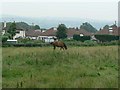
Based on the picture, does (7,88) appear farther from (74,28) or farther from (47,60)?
(74,28)

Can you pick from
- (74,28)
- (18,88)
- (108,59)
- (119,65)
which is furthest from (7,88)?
(74,28)

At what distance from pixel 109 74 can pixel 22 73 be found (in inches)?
123

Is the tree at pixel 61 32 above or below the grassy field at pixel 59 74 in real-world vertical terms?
above

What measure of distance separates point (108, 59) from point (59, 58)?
2536mm

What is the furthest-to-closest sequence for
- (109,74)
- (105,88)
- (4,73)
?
(109,74), (4,73), (105,88)

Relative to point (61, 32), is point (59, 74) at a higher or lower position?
lower

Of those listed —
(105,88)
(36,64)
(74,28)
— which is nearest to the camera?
(105,88)

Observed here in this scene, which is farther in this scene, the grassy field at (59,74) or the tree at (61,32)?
the tree at (61,32)

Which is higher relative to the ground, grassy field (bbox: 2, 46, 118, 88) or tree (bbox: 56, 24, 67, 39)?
tree (bbox: 56, 24, 67, 39)

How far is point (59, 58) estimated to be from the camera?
43.2 feet

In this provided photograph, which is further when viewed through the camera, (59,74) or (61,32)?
(61,32)

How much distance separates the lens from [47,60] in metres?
12.2

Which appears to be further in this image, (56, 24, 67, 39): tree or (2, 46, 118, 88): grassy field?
(56, 24, 67, 39): tree

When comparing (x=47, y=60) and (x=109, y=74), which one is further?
(x=47, y=60)
